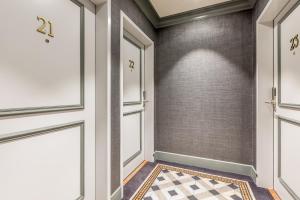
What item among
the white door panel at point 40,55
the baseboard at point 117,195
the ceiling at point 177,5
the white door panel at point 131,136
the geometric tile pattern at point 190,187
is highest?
the ceiling at point 177,5

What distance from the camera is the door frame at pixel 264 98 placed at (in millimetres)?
1836

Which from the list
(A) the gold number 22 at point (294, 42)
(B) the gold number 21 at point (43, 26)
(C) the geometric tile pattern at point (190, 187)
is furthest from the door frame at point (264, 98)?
(B) the gold number 21 at point (43, 26)

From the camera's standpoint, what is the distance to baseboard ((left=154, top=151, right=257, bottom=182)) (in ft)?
7.09

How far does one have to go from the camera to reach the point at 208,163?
2.38 meters

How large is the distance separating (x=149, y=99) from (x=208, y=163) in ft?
4.56

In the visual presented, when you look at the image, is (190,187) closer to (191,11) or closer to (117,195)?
(117,195)

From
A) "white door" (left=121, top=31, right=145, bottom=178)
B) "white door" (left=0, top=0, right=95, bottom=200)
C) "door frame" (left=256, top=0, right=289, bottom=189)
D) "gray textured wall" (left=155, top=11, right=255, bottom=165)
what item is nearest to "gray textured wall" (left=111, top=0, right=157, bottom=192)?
"white door" (left=0, top=0, right=95, bottom=200)

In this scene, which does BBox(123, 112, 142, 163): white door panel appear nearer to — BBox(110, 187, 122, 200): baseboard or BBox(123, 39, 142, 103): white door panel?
BBox(123, 39, 142, 103): white door panel

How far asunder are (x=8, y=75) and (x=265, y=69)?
2442mm

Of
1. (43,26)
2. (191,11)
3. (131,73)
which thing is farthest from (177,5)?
(43,26)

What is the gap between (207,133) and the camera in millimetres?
2396

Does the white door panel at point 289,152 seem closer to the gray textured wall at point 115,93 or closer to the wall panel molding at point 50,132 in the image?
the gray textured wall at point 115,93

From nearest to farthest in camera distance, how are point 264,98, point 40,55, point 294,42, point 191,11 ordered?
1. point 40,55
2. point 294,42
3. point 264,98
4. point 191,11

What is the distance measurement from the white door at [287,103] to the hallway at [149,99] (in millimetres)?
11
